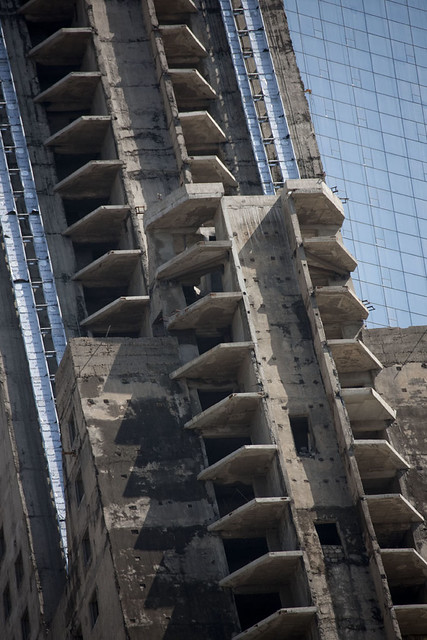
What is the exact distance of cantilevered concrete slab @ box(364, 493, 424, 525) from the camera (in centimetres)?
7575

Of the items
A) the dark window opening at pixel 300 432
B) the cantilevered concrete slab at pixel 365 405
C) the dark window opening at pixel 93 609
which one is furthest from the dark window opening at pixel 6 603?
the cantilevered concrete slab at pixel 365 405

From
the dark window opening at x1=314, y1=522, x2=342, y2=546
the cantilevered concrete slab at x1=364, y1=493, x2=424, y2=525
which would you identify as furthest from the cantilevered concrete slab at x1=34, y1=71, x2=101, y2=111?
the dark window opening at x1=314, y1=522, x2=342, y2=546

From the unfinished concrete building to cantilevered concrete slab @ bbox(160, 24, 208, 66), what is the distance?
0.16m

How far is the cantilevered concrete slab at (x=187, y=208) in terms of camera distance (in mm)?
84438

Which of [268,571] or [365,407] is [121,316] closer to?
[365,407]

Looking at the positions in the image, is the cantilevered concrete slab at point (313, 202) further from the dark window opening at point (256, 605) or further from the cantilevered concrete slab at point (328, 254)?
the dark window opening at point (256, 605)

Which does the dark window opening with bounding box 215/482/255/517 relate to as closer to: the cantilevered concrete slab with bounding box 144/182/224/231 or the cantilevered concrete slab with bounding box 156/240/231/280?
the cantilevered concrete slab with bounding box 156/240/231/280

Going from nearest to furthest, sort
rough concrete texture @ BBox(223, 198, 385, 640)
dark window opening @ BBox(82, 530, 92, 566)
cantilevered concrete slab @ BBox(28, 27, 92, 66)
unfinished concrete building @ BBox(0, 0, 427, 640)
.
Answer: rough concrete texture @ BBox(223, 198, 385, 640), unfinished concrete building @ BBox(0, 0, 427, 640), dark window opening @ BBox(82, 530, 92, 566), cantilevered concrete slab @ BBox(28, 27, 92, 66)

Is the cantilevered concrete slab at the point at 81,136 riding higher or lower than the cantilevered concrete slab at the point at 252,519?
higher

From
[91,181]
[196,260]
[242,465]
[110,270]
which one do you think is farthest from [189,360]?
[91,181]

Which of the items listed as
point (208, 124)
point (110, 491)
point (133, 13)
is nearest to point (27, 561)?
point (110, 491)

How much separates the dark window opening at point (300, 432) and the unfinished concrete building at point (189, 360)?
11cm

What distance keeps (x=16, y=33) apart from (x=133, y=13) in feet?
20.7

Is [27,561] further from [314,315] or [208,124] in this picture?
[208,124]
